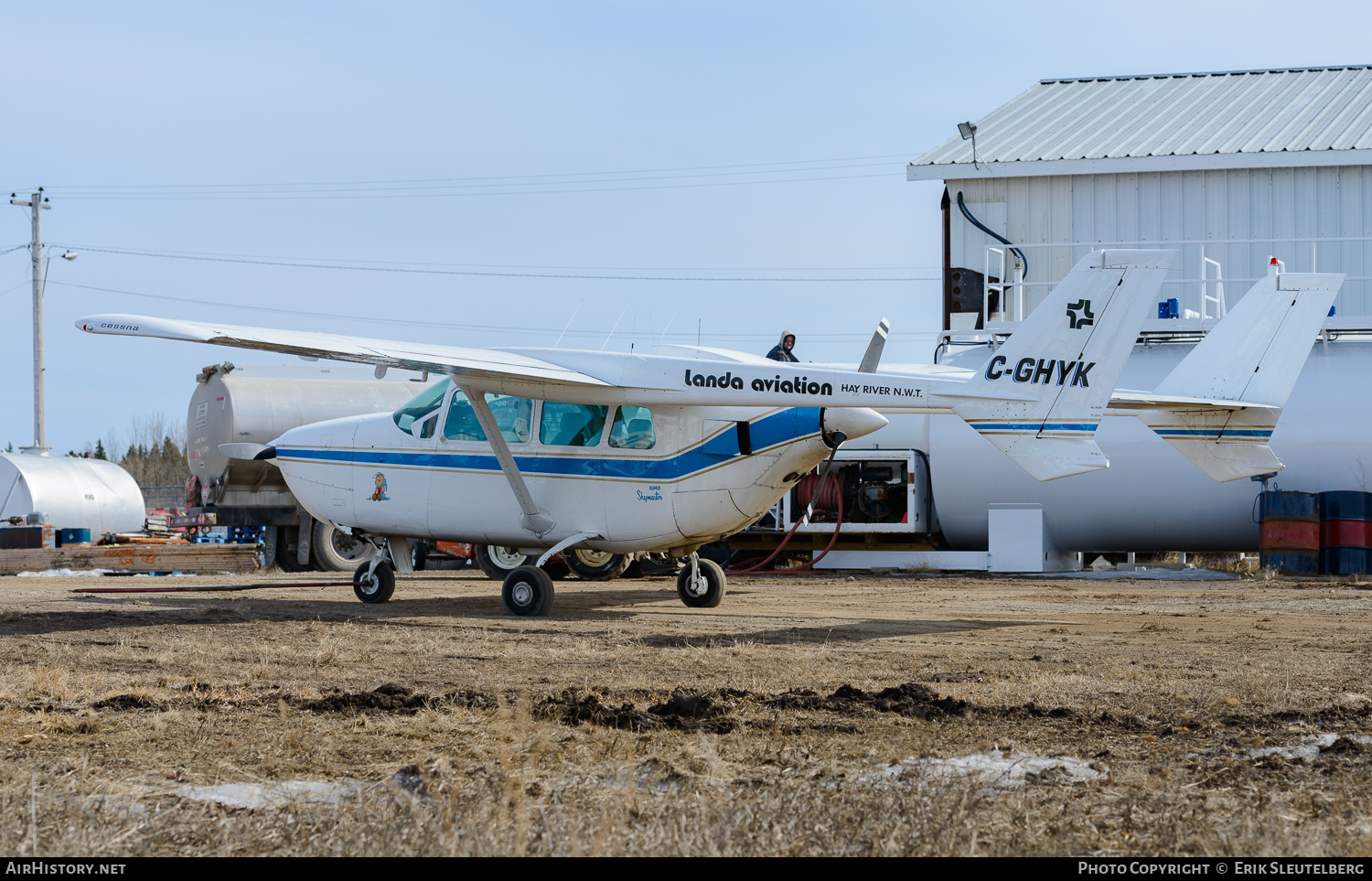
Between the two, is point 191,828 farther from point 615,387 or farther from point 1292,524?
point 1292,524

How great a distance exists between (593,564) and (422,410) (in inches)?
218

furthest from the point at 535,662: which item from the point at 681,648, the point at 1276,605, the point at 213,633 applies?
the point at 1276,605

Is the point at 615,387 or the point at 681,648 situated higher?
the point at 615,387

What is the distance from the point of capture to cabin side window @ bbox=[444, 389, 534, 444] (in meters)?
12.4

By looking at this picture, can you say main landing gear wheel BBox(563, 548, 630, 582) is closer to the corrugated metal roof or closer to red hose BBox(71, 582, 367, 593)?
red hose BBox(71, 582, 367, 593)

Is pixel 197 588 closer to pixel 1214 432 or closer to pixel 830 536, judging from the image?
pixel 830 536

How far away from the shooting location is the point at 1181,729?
5660 mm

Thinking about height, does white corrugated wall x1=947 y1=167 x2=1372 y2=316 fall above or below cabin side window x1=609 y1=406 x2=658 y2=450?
above

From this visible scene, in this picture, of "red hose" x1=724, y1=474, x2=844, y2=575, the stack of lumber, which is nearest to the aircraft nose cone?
"red hose" x1=724, y1=474, x2=844, y2=575

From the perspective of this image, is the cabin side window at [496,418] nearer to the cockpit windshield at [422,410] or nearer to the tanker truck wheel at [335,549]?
the cockpit windshield at [422,410]

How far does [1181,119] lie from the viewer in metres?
26.2

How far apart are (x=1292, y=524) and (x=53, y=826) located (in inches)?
661

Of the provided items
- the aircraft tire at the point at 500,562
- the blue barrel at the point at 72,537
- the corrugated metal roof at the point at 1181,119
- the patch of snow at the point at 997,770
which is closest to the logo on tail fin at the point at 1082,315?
the patch of snow at the point at 997,770

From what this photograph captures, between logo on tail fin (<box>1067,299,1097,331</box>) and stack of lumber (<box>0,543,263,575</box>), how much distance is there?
651 inches
